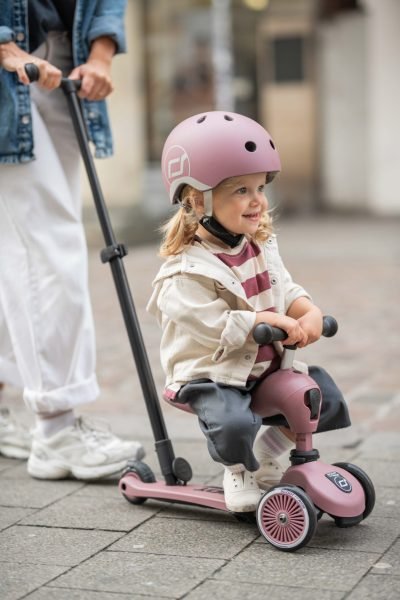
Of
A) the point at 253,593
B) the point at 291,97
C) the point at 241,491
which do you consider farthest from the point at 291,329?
the point at 291,97

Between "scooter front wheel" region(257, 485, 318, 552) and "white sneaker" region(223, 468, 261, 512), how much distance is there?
105mm

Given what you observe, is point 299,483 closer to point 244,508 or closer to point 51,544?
point 244,508

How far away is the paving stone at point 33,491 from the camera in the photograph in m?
3.73

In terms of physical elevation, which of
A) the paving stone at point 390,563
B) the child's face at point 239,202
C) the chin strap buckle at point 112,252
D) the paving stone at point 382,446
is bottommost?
the paving stone at point 382,446

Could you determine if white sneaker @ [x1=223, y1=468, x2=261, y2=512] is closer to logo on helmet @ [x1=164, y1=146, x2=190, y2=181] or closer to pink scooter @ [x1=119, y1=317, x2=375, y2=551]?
pink scooter @ [x1=119, y1=317, x2=375, y2=551]

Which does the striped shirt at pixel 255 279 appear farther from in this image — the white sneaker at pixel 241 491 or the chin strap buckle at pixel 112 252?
the chin strap buckle at pixel 112 252

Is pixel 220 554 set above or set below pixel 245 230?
below

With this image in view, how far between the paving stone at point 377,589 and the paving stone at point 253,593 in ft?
0.15

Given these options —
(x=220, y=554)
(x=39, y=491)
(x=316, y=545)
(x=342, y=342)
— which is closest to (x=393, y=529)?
(x=316, y=545)

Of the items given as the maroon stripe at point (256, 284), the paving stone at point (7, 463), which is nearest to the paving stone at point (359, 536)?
the maroon stripe at point (256, 284)

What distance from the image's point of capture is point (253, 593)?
9.30 feet

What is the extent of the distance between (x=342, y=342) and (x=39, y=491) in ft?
10.0

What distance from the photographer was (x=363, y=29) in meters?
16.2

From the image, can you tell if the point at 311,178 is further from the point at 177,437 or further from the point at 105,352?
the point at 177,437
